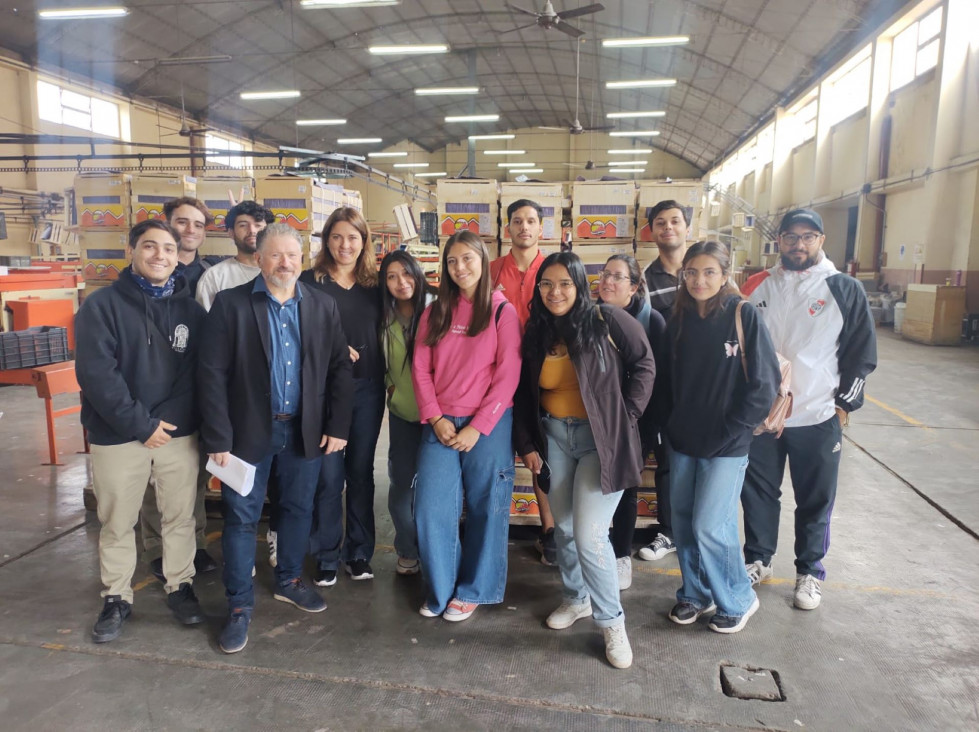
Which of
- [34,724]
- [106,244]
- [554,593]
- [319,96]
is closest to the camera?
[34,724]

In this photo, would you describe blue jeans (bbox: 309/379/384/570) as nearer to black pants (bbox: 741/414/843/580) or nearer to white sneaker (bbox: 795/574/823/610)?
black pants (bbox: 741/414/843/580)

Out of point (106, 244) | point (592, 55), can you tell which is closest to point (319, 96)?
point (592, 55)

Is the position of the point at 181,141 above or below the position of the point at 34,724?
above

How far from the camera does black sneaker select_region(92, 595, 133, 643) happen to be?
2.66m

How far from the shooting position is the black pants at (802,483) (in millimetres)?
2842

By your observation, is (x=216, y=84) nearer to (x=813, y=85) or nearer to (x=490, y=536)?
(x=813, y=85)

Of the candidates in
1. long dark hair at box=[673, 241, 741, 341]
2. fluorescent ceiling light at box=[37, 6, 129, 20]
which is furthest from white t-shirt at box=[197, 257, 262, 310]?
fluorescent ceiling light at box=[37, 6, 129, 20]

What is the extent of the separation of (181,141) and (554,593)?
21655 mm

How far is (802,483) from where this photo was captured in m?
2.94

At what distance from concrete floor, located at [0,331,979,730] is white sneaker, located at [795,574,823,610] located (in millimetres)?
56

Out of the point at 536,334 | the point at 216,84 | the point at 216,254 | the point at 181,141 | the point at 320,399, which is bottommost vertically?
the point at 320,399

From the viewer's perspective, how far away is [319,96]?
20.1 m

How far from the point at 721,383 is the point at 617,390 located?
438 millimetres

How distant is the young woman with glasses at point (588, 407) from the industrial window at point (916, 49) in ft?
45.2
